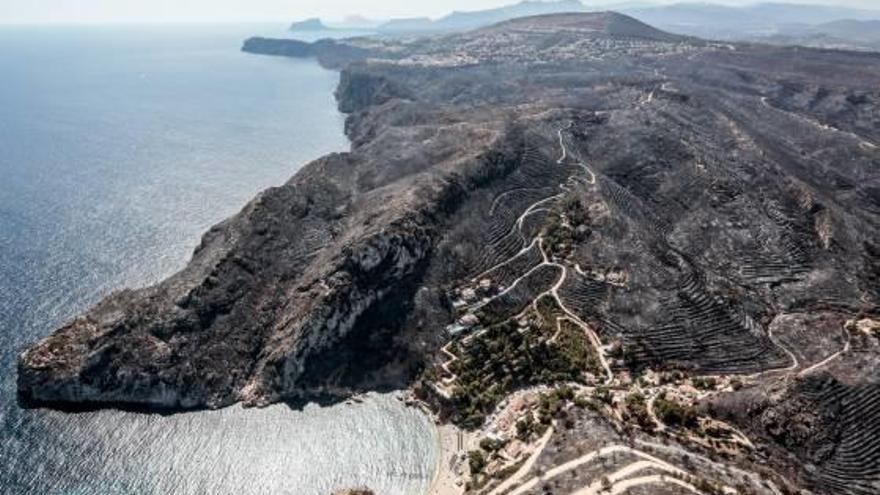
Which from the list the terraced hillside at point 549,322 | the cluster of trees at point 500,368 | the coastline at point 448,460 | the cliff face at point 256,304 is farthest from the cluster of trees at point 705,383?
the cliff face at point 256,304

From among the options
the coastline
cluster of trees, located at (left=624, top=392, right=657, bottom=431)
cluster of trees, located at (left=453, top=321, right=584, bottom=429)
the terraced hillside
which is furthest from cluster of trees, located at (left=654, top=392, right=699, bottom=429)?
the coastline

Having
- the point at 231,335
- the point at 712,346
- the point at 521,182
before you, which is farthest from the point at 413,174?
the point at 712,346

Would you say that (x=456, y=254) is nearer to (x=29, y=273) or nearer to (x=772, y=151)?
(x=29, y=273)

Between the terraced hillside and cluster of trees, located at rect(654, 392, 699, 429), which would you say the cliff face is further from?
cluster of trees, located at rect(654, 392, 699, 429)

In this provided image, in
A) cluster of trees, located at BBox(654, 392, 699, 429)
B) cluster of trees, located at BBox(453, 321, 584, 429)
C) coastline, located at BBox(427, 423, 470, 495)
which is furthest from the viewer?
cluster of trees, located at BBox(453, 321, 584, 429)

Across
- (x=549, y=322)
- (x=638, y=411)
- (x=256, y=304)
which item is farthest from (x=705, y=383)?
(x=256, y=304)

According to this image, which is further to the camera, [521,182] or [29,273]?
[521,182]

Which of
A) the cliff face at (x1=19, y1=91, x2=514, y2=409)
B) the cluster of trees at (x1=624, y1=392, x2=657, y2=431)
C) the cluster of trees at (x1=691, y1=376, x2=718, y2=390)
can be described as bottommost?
the cluster of trees at (x1=691, y1=376, x2=718, y2=390)

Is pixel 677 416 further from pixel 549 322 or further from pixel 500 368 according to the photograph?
pixel 549 322

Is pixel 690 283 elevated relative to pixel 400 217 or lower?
lower
